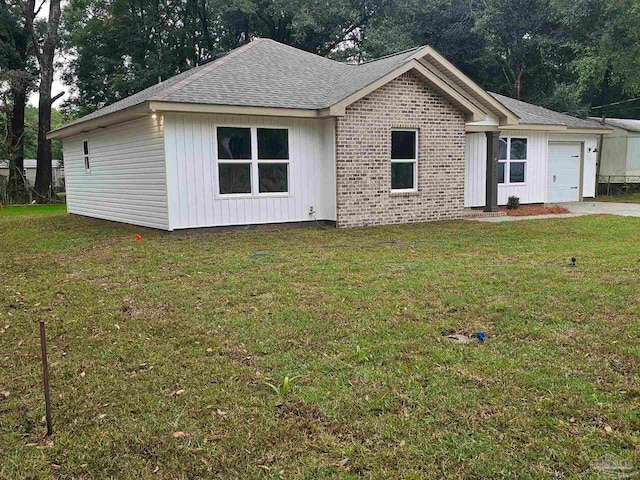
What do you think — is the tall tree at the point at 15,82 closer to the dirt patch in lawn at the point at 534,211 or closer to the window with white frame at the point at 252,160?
the window with white frame at the point at 252,160

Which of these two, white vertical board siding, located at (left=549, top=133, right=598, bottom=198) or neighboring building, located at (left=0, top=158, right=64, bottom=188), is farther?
neighboring building, located at (left=0, top=158, right=64, bottom=188)

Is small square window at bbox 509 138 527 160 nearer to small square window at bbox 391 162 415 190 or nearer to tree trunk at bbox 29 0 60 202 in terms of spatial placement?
small square window at bbox 391 162 415 190

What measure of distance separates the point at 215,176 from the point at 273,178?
1.32 metres

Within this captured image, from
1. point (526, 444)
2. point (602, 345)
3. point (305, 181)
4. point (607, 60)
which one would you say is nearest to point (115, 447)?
point (526, 444)

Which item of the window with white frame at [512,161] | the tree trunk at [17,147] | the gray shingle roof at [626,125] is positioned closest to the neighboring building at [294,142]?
the window with white frame at [512,161]

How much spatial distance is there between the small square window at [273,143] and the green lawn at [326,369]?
4.65 metres

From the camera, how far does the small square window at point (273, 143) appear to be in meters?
11.8

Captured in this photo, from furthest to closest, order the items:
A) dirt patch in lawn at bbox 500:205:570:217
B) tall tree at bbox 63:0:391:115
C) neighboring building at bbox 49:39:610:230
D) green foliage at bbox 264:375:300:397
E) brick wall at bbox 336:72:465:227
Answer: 1. tall tree at bbox 63:0:391:115
2. dirt patch in lawn at bbox 500:205:570:217
3. brick wall at bbox 336:72:465:227
4. neighboring building at bbox 49:39:610:230
5. green foliage at bbox 264:375:300:397

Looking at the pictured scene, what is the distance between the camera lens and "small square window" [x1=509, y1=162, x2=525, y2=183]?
1666 cm

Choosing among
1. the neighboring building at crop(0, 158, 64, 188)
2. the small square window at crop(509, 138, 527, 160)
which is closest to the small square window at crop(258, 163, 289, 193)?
the small square window at crop(509, 138, 527, 160)

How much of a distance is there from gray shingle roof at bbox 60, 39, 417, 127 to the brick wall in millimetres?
640

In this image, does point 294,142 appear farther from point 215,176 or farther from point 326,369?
point 326,369

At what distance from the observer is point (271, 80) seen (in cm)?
1289

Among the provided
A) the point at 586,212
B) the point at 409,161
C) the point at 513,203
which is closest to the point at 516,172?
the point at 513,203
